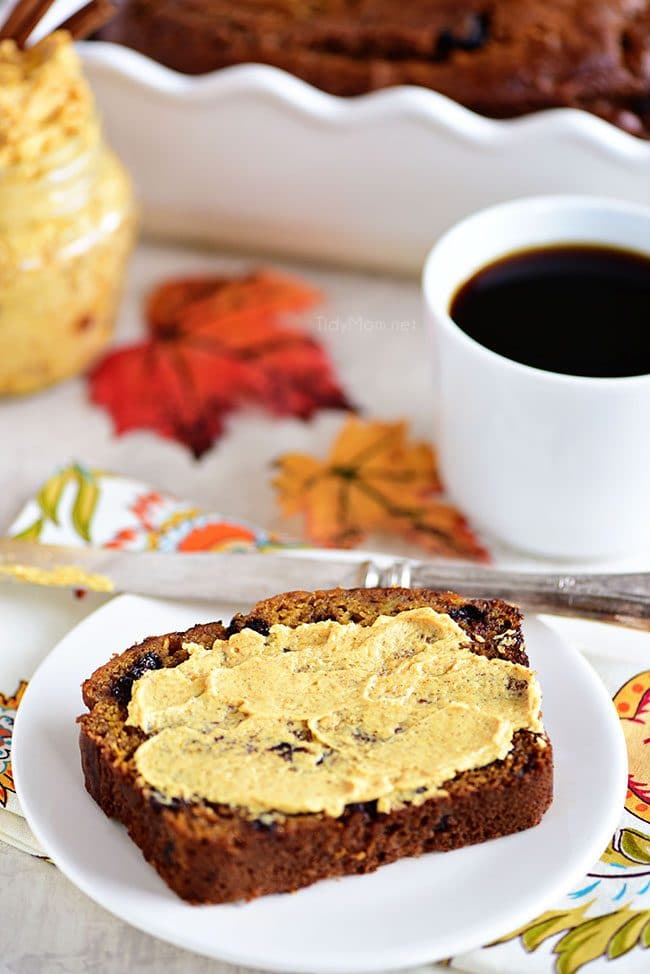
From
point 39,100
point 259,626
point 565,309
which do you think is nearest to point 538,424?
point 565,309

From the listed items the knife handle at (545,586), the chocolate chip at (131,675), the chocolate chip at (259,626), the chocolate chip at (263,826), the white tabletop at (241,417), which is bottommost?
the white tabletop at (241,417)

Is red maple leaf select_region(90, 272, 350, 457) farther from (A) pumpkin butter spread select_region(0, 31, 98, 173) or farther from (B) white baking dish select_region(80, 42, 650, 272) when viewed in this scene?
(A) pumpkin butter spread select_region(0, 31, 98, 173)

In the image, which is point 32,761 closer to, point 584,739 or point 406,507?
point 584,739

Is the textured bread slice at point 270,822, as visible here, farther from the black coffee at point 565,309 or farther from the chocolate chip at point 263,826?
the black coffee at point 565,309

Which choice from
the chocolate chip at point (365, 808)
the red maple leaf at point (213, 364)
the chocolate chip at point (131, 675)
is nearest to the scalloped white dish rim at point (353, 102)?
the red maple leaf at point (213, 364)

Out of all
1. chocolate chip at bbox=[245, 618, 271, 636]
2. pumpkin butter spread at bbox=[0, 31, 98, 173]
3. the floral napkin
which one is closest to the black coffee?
the floral napkin
